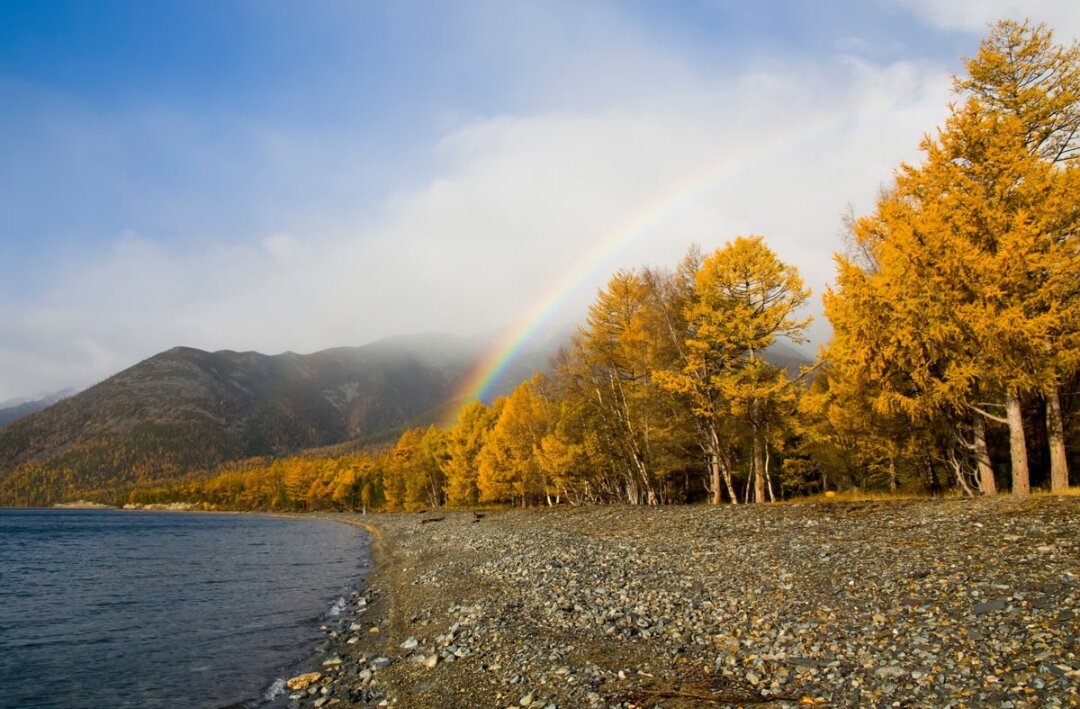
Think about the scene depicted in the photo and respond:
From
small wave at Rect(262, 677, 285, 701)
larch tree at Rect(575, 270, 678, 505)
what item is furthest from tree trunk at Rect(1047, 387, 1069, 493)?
small wave at Rect(262, 677, 285, 701)

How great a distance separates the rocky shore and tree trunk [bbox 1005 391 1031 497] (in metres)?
1.75

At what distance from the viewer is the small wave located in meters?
11.8

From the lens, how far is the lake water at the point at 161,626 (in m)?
13.0

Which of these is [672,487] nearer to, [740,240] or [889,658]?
[740,240]

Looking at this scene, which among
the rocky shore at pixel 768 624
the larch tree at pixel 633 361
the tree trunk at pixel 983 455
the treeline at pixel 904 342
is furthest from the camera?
the larch tree at pixel 633 361

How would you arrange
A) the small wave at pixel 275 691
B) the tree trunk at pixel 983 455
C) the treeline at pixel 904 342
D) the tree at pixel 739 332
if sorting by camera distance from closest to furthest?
the small wave at pixel 275 691 → the treeline at pixel 904 342 → the tree trunk at pixel 983 455 → the tree at pixel 739 332

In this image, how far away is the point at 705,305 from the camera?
89.1 ft

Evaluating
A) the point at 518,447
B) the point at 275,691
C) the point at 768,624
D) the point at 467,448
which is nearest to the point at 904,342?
the point at 768,624

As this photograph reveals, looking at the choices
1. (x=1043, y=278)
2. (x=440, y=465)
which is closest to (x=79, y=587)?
(x=1043, y=278)

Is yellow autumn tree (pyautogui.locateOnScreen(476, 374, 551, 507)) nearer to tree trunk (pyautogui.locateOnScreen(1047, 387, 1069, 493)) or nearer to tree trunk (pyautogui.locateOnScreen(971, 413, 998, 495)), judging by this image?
tree trunk (pyautogui.locateOnScreen(971, 413, 998, 495))

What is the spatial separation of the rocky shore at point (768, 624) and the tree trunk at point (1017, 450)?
1755mm

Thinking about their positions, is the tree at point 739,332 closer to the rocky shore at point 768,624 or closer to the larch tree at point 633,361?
the larch tree at point 633,361

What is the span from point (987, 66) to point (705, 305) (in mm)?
13113

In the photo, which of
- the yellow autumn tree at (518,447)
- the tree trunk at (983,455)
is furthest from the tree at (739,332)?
the yellow autumn tree at (518,447)
